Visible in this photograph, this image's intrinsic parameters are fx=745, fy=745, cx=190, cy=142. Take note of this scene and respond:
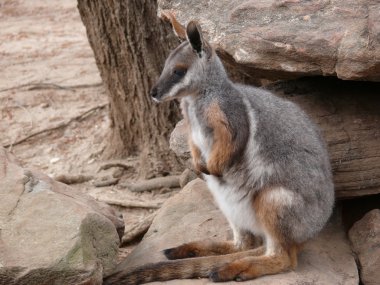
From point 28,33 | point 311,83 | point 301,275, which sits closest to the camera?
point 301,275

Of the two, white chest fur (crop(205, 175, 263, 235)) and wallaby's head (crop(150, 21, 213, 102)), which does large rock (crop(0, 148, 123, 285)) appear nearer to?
white chest fur (crop(205, 175, 263, 235))

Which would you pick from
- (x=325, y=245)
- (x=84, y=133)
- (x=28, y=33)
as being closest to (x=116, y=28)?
(x=84, y=133)

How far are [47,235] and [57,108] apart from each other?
15.5 ft

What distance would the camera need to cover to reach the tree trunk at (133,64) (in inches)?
278

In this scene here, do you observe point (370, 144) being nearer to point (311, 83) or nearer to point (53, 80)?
point (311, 83)

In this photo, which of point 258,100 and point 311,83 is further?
point 311,83

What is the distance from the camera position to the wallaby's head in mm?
4738

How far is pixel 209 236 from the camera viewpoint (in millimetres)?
5547

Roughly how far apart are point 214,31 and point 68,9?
305 inches

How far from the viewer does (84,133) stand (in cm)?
855

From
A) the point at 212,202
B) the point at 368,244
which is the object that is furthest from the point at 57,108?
the point at 368,244

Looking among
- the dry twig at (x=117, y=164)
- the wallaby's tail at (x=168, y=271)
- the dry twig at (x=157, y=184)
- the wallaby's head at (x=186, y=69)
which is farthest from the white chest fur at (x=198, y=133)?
the dry twig at (x=117, y=164)

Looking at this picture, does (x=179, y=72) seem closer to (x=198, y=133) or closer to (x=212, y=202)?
(x=198, y=133)

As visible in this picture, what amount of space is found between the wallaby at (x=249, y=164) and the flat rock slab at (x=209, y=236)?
145mm
